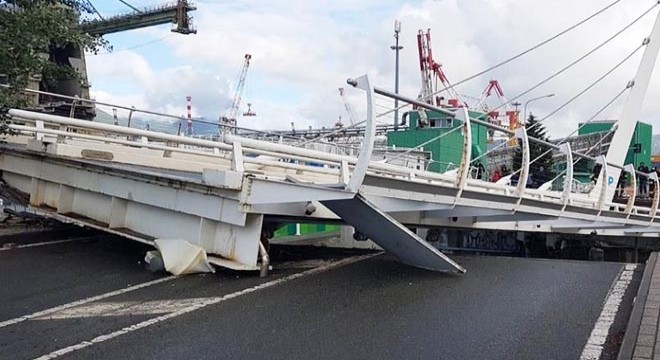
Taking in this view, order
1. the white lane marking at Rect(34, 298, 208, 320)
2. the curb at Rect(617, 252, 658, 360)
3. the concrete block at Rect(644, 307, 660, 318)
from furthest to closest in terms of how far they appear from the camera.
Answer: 1. the white lane marking at Rect(34, 298, 208, 320)
2. the concrete block at Rect(644, 307, 660, 318)
3. the curb at Rect(617, 252, 658, 360)

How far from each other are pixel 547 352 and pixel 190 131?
42.9 feet

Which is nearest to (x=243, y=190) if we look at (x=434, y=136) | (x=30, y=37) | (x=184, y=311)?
(x=184, y=311)

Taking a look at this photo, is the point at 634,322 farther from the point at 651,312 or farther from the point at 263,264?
the point at 263,264

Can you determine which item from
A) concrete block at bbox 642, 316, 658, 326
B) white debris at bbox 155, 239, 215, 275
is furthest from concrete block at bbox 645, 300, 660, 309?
white debris at bbox 155, 239, 215, 275

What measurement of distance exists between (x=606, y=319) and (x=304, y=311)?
293 cm

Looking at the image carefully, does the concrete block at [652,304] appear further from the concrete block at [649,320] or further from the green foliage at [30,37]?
the green foliage at [30,37]

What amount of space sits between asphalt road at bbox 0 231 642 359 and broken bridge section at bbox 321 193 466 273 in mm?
201

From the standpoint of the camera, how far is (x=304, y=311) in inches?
225

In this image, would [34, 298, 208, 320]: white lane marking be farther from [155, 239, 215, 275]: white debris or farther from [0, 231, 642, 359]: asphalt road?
[155, 239, 215, 275]: white debris

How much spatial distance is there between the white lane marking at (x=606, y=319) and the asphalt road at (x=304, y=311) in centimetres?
7

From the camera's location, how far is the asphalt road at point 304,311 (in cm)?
461

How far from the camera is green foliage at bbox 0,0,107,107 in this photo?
480cm

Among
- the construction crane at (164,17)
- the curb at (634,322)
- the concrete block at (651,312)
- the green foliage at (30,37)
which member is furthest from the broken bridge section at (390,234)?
the construction crane at (164,17)

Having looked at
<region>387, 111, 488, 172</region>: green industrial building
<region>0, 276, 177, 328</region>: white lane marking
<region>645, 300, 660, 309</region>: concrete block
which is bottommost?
<region>0, 276, 177, 328</region>: white lane marking
